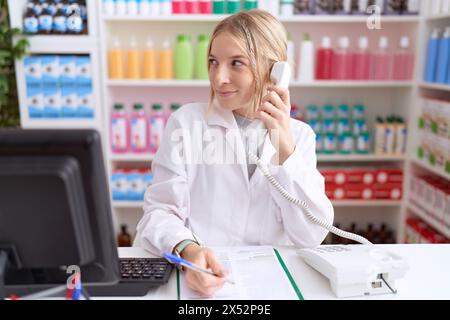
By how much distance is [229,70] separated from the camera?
1104mm

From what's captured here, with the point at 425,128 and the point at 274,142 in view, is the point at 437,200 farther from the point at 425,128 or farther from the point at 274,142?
the point at 274,142

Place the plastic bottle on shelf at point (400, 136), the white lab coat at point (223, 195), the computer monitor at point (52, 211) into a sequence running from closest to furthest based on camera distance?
the computer monitor at point (52, 211) < the white lab coat at point (223, 195) < the plastic bottle on shelf at point (400, 136)

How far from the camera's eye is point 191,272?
0.82 metres

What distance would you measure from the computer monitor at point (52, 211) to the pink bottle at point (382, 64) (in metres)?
2.23

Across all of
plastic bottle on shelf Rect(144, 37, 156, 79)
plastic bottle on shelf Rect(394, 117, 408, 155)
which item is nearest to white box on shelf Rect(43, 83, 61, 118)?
plastic bottle on shelf Rect(144, 37, 156, 79)

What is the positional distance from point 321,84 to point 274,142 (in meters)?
1.61

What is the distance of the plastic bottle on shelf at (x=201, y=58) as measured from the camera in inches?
97.0

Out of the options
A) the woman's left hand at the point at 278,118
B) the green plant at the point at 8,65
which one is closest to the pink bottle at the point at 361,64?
the woman's left hand at the point at 278,118

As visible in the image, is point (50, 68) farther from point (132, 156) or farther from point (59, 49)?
point (132, 156)

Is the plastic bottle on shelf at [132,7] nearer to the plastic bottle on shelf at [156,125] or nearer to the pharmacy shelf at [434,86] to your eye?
the plastic bottle on shelf at [156,125]

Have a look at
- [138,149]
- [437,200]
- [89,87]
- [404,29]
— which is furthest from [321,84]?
[89,87]

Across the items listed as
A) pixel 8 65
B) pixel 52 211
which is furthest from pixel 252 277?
pixel 8 65

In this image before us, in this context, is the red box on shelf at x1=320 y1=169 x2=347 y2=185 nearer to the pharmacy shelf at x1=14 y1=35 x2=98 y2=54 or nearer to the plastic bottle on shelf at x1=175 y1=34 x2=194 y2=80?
the plastic bottle on shelf at x1=175 y1=34 x2=194 y2=80

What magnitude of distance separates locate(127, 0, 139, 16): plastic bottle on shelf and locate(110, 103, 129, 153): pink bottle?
0.51 m
